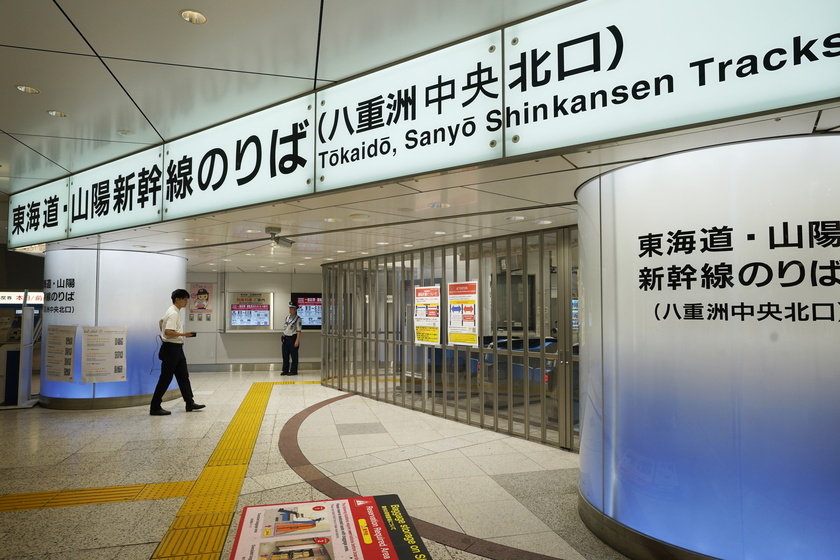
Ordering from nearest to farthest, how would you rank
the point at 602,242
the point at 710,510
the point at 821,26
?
the point at 821,26 → the point at 710,510 → the point at 602,242

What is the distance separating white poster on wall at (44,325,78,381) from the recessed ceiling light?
670 centimetres

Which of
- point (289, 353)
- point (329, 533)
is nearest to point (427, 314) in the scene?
point (289, 353)

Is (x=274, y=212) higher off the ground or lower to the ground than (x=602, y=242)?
higher

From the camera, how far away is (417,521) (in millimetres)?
3631

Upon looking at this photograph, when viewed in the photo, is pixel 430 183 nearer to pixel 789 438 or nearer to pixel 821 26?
pixel 821 26

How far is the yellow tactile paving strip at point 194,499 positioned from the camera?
324 cm

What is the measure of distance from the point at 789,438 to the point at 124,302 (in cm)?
850

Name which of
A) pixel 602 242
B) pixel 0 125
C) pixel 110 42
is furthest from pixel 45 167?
pixel 602 242

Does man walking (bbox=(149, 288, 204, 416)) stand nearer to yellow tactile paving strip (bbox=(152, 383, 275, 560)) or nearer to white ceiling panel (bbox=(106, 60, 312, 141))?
yellow tactile paving strip (bbox=(152, 383, 275, 560))

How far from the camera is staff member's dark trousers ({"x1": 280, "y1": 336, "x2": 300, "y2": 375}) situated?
12336 mm

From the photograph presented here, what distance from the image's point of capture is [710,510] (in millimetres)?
2760

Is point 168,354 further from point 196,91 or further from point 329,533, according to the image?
point 329,533

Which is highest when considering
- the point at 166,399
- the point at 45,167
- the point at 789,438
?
the point at 45,167

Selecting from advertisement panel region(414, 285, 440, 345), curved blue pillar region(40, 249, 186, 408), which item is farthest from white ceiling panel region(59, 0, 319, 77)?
curved blue pillar region(40, 249, 186, 408)
